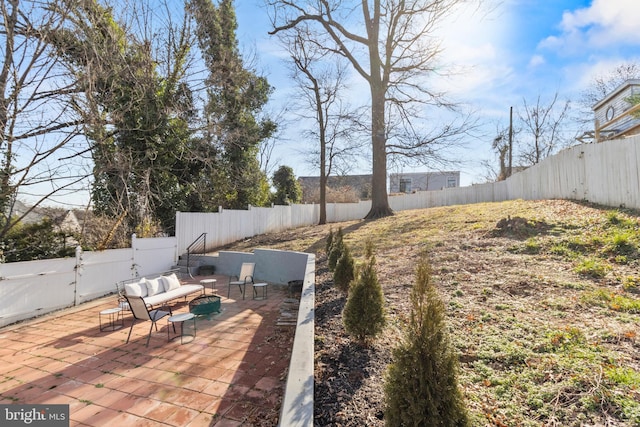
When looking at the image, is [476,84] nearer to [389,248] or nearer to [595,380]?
[389,248]

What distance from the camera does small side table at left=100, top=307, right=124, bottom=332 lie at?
589cm

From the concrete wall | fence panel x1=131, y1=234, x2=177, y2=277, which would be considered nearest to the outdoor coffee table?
Answer: the concrete wall

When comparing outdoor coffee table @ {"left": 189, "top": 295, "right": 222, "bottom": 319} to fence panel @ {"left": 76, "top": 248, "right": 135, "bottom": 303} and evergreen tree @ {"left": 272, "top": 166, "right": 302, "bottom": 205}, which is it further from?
evergreen tree @ {"left": 272, "top": 166, "right": 302, "bottom": 205}

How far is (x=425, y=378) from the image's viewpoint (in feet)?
5.68

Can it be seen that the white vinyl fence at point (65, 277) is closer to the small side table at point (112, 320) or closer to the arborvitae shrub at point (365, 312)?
the small side table at point (112, 320)

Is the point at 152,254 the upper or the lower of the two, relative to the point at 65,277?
upper

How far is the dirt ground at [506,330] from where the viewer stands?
2119 millimetres

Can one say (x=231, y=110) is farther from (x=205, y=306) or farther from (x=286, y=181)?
Result: (x=205, y=306)

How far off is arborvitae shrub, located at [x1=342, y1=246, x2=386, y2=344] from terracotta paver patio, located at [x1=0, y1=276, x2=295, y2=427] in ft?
3.87

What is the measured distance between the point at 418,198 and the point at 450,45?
11.2 metres

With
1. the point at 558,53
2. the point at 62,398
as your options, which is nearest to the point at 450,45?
the point at 558,53

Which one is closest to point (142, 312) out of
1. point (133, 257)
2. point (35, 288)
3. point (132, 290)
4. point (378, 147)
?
point (132, 290)

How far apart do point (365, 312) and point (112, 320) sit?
5.83 meters

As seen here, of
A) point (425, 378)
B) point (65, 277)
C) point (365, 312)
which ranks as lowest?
point (65, 277)
